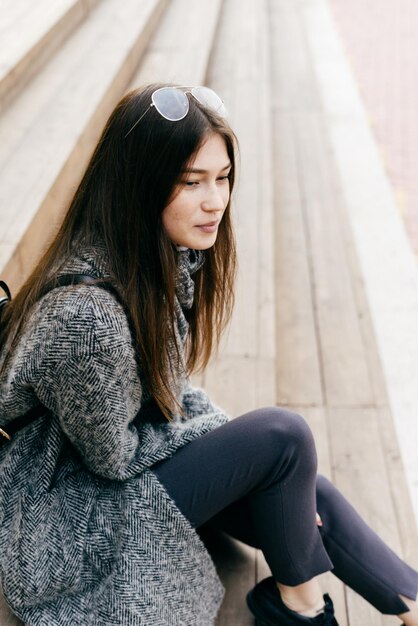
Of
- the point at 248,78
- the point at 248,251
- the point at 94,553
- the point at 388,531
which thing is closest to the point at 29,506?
the point at 94,553

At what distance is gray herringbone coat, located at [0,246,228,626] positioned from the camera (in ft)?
4.83

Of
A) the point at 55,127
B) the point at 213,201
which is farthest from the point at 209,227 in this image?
the point at 55,127

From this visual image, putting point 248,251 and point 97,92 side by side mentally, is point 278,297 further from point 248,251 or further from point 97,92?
point 97,92

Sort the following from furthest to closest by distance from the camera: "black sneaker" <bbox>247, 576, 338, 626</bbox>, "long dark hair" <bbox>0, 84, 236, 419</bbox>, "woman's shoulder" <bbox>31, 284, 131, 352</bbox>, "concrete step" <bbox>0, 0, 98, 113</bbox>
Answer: "concrete step" <bbox>0, 0, 98, 113</bbox> < "black sneaker" <bbox>247, 576, 338, 626</bbox> < "long dark hair" <bbox>0, 84, 236, 419</bbox> < "woman's shoulder" <bbox>31, 284, 131, 352</bbox>

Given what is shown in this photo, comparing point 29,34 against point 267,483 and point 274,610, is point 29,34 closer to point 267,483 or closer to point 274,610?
point 267,483

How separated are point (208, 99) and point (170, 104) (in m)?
0.11

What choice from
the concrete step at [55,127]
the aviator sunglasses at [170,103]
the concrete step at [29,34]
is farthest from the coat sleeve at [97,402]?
the concrete step at [29,34]

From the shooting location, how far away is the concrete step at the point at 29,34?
332 centimetres

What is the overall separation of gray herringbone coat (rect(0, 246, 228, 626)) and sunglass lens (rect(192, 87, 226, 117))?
1.14 ft

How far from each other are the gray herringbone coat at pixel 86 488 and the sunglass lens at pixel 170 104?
0.28 m

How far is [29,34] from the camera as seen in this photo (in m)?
3.70

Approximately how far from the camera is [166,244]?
1655 mm

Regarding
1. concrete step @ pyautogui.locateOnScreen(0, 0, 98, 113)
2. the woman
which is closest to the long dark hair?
the woman

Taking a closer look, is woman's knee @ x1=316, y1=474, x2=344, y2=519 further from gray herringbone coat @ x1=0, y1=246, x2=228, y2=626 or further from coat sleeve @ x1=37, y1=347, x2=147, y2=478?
coat sleeve @ x1=37, y1=347, x2=147, y2=478
